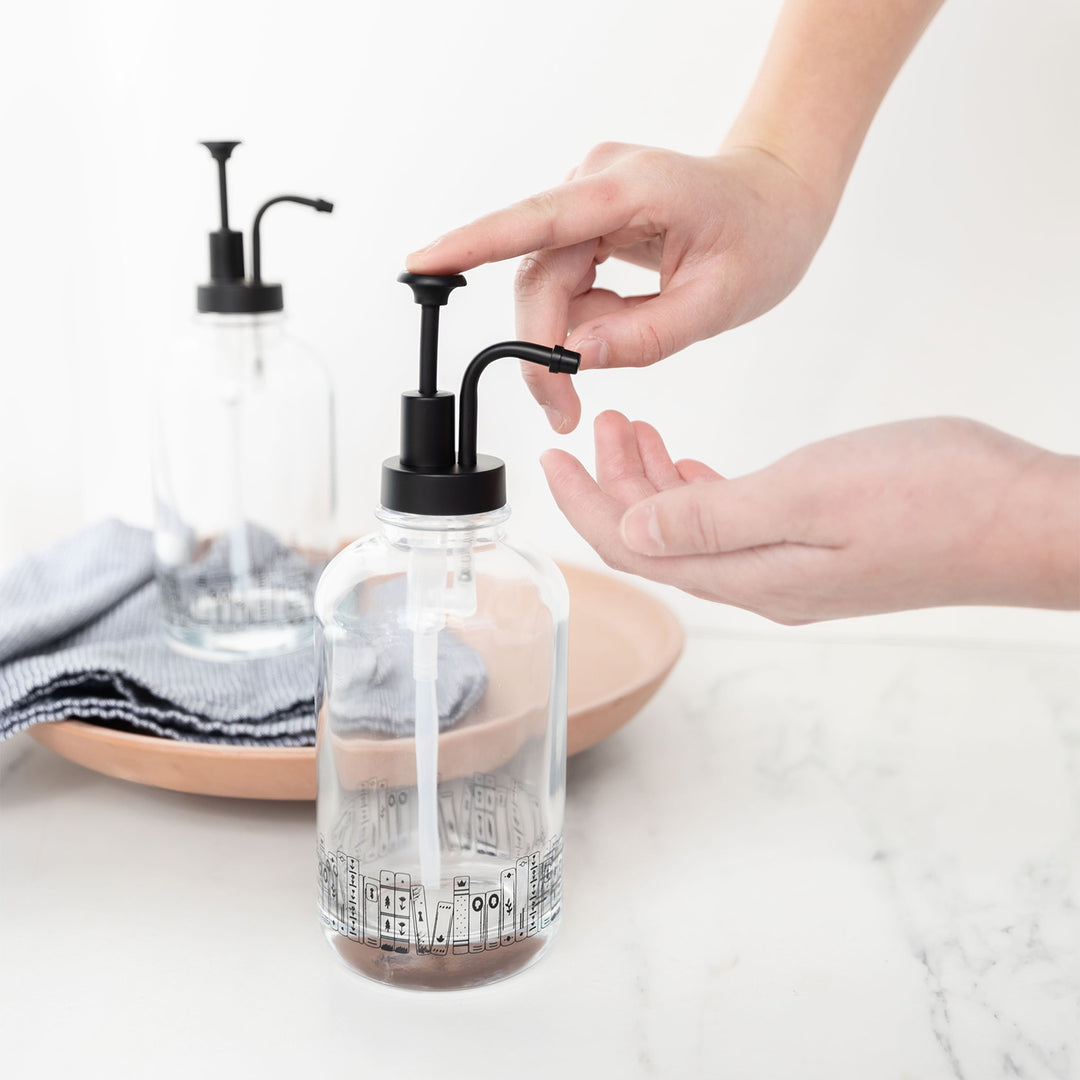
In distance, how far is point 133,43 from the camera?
3.30 feet

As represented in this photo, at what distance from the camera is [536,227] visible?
1.85 feet

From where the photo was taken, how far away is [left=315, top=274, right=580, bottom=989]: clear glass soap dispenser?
56 cm

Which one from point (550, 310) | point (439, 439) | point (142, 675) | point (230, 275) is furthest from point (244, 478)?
point (439, 439)

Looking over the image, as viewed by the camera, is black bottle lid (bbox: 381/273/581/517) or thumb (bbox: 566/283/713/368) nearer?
black bottle lid (bbox: 381/273/581/517)

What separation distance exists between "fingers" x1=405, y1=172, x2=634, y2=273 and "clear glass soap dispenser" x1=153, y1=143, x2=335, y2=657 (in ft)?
1.13

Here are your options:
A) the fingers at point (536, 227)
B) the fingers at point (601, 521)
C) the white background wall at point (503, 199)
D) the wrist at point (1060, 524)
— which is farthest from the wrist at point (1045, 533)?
the white background wall at point (503, 199)

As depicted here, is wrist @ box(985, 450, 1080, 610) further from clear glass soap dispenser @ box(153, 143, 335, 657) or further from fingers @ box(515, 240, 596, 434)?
clear glass soap dispenser @ box(153, 143, 335, 657)

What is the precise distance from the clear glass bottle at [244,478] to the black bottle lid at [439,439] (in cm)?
40

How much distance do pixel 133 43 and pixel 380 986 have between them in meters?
0.80

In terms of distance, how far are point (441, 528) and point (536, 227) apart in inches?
6.1

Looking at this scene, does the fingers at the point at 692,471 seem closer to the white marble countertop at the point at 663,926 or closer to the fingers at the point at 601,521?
the fingers at the point at 601,521

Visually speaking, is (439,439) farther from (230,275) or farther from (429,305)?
(230,275)

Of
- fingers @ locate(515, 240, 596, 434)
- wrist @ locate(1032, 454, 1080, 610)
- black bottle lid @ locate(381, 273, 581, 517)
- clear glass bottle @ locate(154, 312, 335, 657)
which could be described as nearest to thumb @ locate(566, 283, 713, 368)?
fingers @ locate(515, 240, 596, 434)

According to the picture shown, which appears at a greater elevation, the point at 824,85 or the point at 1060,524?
the point at 824,85
